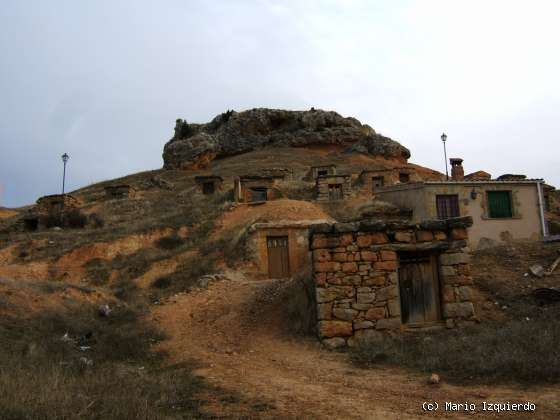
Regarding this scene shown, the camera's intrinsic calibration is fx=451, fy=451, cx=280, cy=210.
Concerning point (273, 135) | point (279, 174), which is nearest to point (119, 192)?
point (279, 174)

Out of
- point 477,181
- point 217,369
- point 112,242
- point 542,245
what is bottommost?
point 217,369

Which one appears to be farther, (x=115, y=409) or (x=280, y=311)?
(x=280, y=311)

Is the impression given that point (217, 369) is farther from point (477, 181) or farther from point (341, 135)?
point (341, 135)

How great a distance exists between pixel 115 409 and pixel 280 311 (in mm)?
7422

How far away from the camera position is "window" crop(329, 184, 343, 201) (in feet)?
93.8

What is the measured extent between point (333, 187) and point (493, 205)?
10.8m

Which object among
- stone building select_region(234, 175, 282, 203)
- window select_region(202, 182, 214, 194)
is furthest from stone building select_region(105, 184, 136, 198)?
stone building select_region(234, 175, 282, 203)

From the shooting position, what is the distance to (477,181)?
20.2m

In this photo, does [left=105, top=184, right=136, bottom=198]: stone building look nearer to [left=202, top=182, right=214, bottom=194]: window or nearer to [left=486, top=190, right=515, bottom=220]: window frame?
[left=202, top=182, right=214, bottom=194]: window

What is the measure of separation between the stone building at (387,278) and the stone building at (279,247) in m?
8.11

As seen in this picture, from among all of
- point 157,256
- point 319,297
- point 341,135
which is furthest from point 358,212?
point 341,135

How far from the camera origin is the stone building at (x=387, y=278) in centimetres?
920

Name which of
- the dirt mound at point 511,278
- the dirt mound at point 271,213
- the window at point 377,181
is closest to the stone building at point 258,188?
the dirt mound at point 271,213

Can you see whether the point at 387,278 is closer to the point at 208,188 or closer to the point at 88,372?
the point at 88,372
